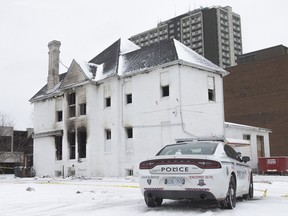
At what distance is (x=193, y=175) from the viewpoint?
791 cm

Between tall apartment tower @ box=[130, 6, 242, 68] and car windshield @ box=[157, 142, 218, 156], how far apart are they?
10794 cm

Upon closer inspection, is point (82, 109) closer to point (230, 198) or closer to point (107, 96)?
point (107, 96)

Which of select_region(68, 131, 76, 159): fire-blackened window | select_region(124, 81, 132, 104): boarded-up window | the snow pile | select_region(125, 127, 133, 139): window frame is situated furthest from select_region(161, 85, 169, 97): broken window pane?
select_region(68, 131, 76, 159): fire-blackened window

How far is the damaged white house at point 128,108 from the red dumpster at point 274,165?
2.86 metres

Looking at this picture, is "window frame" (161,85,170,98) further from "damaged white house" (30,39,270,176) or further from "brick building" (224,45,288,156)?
"brick building" (224,45,288,156)

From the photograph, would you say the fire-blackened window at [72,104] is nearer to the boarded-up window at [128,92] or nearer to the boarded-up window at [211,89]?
the boarded-up window at [128,92]

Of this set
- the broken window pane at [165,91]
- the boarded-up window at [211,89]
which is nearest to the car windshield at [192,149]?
the broken window pane at [165,91]

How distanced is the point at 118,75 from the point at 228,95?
2984 centimetres

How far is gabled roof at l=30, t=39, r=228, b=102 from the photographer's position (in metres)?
27.0

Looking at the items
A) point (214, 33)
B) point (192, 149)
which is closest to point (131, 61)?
point (192, 149)

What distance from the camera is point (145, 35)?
14275 centimetres

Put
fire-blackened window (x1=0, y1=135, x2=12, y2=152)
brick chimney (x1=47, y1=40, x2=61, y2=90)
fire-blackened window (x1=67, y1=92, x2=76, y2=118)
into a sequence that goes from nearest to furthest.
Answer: fire-blackened window (x1=67, y1=92, x2=76, y2=118) < brick chimney (x1=47, y1=40, x2=61, y2=90) < fire-blackened window (x1=0, y1=135, x2=12, y2=152)

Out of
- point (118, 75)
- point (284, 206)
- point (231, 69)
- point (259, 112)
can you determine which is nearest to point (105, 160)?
point (118, 75)

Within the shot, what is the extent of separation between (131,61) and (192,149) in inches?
845
